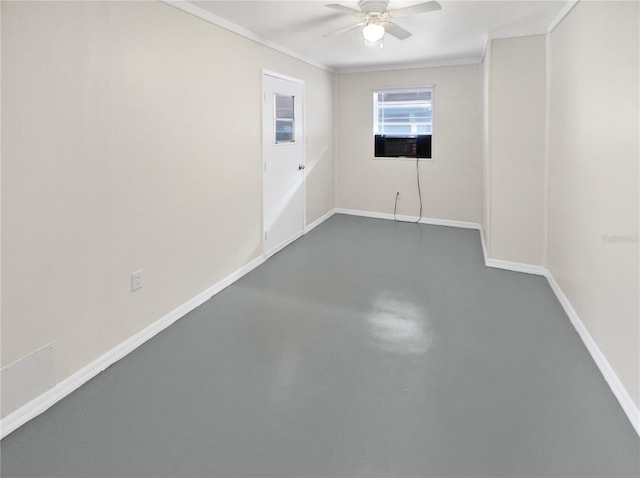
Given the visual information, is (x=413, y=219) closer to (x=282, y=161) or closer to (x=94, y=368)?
(x=282, y=161)

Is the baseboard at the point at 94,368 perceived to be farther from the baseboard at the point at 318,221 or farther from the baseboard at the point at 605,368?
the baseboard at the point at 605,368

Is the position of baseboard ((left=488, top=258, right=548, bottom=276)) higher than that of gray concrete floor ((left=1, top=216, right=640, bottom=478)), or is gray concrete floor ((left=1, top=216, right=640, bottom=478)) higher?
baseboard ((left=488, top=258, right=548, bottom=276))

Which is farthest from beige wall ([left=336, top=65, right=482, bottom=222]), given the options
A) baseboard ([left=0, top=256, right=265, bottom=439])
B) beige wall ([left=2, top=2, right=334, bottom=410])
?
baseboard ([left=0, top=256, right=265, bottom=439])

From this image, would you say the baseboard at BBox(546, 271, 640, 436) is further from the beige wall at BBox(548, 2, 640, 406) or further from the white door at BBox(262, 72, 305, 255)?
the white door at BBox(262, 72, 305, 255)

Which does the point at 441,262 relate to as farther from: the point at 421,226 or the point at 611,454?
the point at 611,454

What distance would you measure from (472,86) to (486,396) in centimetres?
489

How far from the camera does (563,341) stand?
2848mm

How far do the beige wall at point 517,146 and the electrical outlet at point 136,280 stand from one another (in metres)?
3.31

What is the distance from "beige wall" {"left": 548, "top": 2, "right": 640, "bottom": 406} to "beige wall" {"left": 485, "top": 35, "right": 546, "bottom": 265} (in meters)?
0.36

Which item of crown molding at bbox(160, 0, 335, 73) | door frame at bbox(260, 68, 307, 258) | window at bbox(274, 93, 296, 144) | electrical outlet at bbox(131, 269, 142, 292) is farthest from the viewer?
window at bbox(274, 93, 296, 144)

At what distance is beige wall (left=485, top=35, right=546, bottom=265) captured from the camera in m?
3.97

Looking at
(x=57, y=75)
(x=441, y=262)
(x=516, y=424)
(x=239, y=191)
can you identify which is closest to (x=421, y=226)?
(x=441, y=262)

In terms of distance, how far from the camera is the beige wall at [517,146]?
3.97m

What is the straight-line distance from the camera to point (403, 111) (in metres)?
6.49
